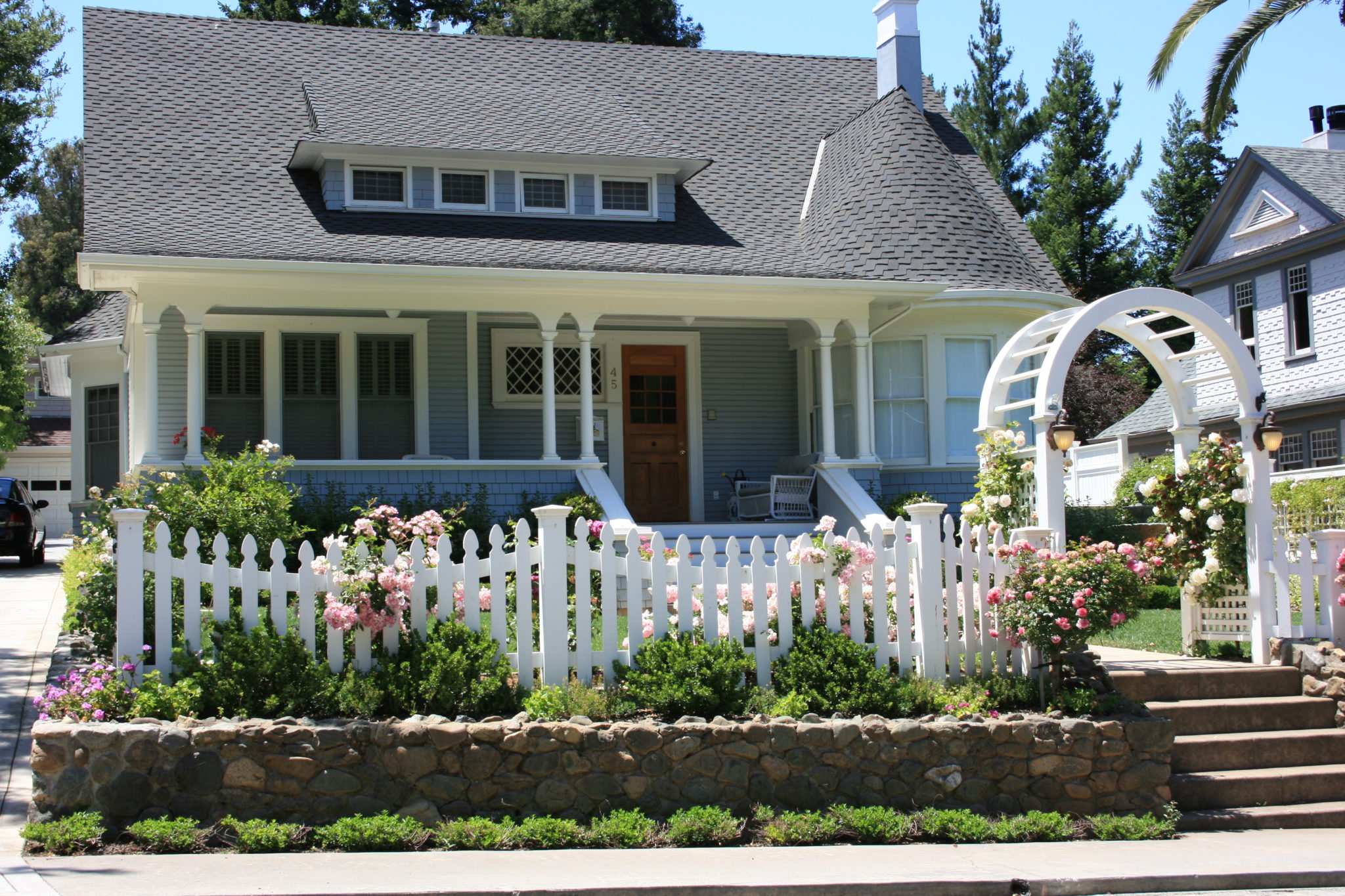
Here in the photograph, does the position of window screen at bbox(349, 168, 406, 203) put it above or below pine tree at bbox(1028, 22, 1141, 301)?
below

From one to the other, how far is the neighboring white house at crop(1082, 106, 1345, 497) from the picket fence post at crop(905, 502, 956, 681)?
12.3 metres

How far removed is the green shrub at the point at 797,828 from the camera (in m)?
6.76

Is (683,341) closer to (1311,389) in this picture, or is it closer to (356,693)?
(356,693)

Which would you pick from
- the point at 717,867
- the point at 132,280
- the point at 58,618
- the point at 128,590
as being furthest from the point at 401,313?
the point at 717,867

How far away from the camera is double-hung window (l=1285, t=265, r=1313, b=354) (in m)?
22.1

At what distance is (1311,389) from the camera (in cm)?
2161

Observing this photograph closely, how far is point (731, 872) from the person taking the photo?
6.08 metres

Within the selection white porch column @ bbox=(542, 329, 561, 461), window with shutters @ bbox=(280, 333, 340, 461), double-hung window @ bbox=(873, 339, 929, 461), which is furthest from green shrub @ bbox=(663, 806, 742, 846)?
window with shutters @ bbox=(280, 333, 340, 461)

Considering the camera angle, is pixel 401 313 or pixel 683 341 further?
pixel 683 341

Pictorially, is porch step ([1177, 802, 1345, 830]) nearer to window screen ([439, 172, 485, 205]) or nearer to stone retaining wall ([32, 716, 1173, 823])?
stone retaining wall ([32, 716, 1173, 823])

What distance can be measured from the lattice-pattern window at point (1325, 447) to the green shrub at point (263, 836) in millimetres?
19622

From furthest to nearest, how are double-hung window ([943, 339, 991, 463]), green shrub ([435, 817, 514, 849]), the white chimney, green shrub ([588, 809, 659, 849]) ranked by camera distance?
1. the white chimney
2. double-hung window ([943, 339, 991, 463])
3. green shrub ([588, 809, 659, 849])
4. green shrub ([435, 817, 514, 849])

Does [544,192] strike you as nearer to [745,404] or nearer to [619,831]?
[745,404]

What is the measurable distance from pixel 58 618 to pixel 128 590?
5.26m
